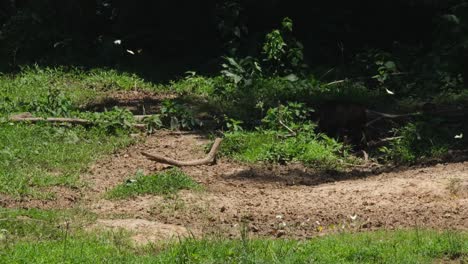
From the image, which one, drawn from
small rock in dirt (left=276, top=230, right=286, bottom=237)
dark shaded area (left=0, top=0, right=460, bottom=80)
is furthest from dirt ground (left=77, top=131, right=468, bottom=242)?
dark shaded area (left=0, top=0, right=460, bottom=80)

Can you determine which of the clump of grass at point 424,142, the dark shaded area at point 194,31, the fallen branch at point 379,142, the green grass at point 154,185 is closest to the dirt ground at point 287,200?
the green grass at point 154,185

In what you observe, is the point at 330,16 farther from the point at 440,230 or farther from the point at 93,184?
the point at 440,230

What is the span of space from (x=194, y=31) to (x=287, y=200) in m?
7.62

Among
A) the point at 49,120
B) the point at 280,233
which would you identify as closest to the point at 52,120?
the point at 49,120

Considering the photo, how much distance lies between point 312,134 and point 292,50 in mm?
3163

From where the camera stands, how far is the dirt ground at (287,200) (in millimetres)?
7156

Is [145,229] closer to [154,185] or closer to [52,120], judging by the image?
[154,185]

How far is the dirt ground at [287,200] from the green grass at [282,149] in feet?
0.65

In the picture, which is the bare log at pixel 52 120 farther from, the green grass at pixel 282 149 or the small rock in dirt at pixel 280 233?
the small rock in dirt at pixel 280 233

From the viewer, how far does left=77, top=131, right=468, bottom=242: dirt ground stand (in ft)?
23.5

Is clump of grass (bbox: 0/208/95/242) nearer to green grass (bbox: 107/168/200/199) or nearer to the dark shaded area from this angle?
green grass (bbox: 107/168/200/199)

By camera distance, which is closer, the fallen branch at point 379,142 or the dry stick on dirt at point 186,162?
the dry stick on dirt at point 186,162

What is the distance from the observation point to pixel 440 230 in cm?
673

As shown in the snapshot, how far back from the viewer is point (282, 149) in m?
9.73
